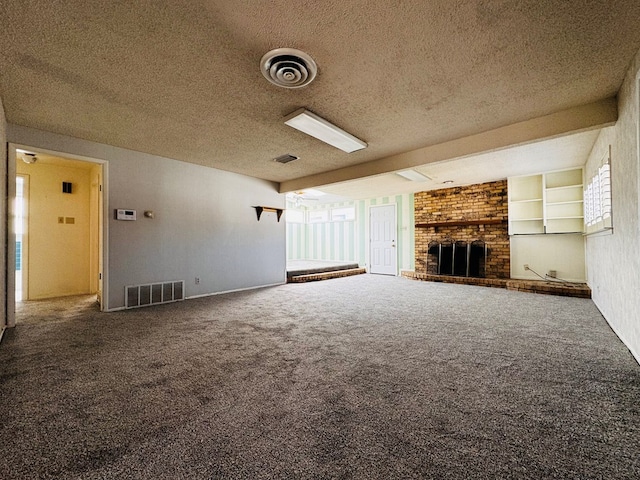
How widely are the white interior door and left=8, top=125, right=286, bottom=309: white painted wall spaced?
134 inches

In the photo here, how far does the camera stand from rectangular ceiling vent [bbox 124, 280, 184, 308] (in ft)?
13.9

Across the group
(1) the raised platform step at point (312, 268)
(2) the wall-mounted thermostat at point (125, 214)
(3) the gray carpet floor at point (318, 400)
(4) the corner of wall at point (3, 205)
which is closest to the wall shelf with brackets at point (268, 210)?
(1) the raised platform step at point (312, 268)

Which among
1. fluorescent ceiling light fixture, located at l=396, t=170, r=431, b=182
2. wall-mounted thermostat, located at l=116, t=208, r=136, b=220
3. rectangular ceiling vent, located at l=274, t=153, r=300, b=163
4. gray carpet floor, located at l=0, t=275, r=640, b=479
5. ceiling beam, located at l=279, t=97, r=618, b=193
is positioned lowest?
gray carpet floor, located at l=0, t=275, r=640, b=479

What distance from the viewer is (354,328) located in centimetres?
321

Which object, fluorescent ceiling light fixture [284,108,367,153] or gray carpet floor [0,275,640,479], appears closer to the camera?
gray carpet floor [0,275,640,479]

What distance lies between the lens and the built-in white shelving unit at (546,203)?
5508 millimetres

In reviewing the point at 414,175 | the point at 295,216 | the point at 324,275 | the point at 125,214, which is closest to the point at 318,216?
the point at 295,216

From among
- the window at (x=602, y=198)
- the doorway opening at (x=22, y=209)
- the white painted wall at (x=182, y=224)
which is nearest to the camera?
the window at (x=602, y=198)

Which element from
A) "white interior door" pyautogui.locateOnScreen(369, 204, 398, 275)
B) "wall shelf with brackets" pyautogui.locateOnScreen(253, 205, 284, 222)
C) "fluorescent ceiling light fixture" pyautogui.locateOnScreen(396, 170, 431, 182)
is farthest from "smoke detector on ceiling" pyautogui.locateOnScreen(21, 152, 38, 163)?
"white interior door" pyautogui.locateOnScreen(369, 204, 398, 275)

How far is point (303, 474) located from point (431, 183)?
6666 mm

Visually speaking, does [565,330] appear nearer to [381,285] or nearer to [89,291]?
[381,285]

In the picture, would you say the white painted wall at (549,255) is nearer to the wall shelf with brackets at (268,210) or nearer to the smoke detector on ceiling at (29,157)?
the wall shelf with brackets at (268,210)

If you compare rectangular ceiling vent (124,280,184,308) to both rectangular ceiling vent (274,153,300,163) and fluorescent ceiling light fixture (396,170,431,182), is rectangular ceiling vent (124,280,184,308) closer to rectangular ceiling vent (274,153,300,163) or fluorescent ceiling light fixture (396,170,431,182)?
rectangular ceiling vent (274,153,300,163)

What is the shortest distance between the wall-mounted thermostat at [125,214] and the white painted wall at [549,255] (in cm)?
743
